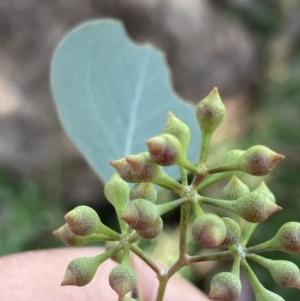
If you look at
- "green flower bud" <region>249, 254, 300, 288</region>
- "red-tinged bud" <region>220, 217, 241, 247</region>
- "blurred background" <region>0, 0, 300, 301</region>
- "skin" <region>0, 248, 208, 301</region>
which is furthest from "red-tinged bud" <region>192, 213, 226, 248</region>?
"blurred background" <region>0, 0, 300, 301</region>

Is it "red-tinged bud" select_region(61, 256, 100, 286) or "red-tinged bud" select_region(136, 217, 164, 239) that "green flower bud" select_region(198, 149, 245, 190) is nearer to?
"red-tinged bud" select_region(136, 217, 164, 239)

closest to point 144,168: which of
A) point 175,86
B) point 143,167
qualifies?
point 143,167

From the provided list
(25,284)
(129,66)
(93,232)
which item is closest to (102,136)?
(129,66)

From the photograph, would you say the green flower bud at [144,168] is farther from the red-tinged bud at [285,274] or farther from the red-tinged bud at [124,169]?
the red-tinged bud at [285,274]

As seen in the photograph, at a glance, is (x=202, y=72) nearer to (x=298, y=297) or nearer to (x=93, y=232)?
(x=298, y=297)

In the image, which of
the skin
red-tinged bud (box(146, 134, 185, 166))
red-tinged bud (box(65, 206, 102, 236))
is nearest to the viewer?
red-tinged bud (box(146, 134, 185, 166))

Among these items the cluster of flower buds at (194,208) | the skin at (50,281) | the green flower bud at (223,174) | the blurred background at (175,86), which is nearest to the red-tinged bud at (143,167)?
the cluster of flower buds at (194,208)

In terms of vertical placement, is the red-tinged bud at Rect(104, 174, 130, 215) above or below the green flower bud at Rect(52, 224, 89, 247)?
above
